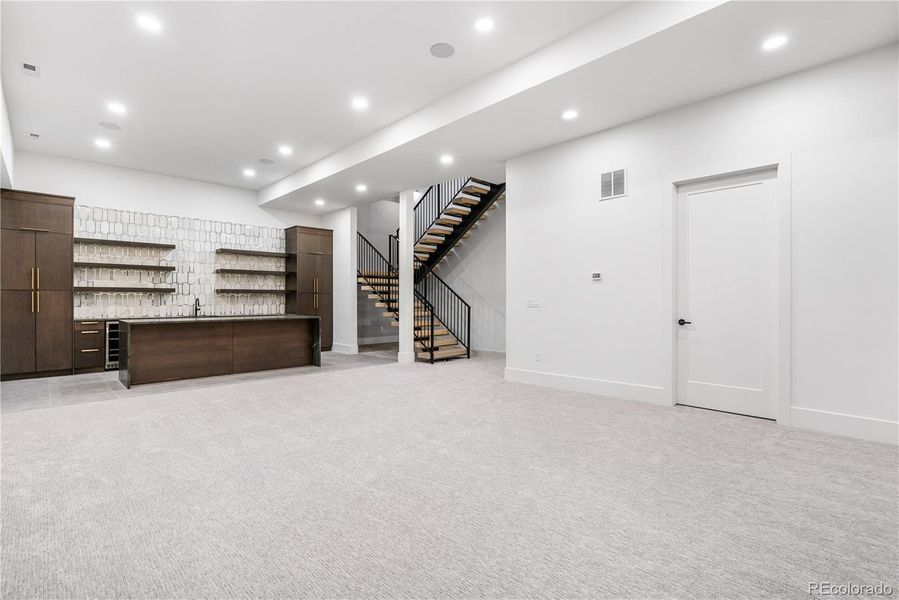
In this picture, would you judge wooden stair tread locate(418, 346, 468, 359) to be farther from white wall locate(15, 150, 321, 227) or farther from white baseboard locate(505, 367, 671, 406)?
white wall locate(15, 150, 321, 227)

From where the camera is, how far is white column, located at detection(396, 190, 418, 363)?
26.7 ft

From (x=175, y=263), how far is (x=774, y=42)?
9.45m

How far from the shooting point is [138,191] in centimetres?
816

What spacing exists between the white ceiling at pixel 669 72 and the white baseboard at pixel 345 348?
4529 millimetres

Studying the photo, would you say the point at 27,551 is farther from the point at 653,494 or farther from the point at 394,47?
the point at 394,47

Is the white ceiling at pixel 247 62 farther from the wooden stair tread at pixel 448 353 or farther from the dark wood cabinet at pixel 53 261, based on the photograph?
the wooden stair tread at pixel 448 353

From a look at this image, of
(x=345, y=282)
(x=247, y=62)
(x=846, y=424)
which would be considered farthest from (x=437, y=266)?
(x=846, y=424)

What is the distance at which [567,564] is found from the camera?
6.25 feet

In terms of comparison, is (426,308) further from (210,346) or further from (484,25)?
(484,25)

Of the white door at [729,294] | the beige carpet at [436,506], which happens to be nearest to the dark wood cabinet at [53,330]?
the beige carpet at [436,506]

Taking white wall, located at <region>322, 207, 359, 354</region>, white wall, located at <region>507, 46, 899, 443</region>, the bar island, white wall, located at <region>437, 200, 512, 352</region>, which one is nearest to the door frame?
white wall, located at <region>507, 46, 899, 443</region>

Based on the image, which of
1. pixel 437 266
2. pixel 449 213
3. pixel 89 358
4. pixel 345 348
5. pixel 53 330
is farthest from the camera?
pixel 437 266

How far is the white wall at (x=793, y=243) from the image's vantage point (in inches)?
142

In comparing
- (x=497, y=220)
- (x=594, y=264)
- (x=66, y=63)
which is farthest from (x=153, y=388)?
(x=497, y=220)
